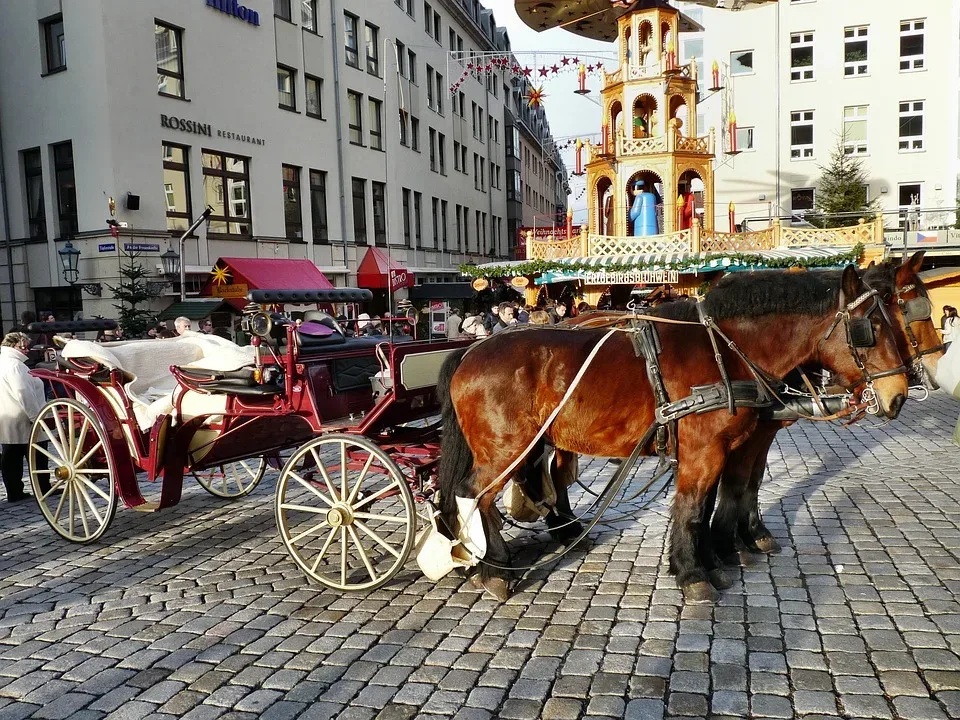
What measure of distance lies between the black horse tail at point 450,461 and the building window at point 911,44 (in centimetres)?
3252

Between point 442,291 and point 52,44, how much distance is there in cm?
1470

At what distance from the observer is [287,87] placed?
2416 cm

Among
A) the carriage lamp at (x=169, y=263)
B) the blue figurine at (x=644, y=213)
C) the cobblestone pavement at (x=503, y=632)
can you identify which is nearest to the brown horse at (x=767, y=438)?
the cobblestone pavement at (x=503, y=632)

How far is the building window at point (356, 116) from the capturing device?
27703 millimetres

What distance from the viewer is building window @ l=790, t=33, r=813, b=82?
1230 inches

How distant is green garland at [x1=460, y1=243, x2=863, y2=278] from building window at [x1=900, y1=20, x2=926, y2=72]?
52.4 ft

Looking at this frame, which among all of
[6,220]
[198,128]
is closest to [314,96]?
[198,128]

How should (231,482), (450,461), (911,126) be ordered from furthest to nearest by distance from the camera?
(911,126) < (231,482) < (450,461)

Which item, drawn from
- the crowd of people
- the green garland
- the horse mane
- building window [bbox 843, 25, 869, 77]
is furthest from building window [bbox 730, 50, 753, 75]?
the horse mane

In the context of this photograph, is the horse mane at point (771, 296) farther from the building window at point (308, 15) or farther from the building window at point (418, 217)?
the building window at point (418, 217)

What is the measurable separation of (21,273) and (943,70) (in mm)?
32288

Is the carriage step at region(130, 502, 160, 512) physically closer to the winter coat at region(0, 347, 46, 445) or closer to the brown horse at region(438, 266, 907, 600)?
the brown horse at region(438, 266, 907, 600)

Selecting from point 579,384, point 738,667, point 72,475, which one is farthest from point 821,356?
point 72,475

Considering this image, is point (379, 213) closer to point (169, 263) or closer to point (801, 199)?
point (169, 263)
